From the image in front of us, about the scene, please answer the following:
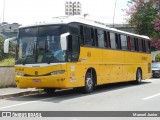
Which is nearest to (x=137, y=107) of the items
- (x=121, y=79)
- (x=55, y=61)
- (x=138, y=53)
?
(x=55, y=61)

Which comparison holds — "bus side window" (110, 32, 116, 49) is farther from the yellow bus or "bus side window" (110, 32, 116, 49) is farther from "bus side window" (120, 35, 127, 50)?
"bus side window" (120, 35, 127, 50)

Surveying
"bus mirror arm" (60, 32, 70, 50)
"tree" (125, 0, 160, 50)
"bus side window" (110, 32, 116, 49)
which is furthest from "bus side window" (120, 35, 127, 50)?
"tree" (125, 0, 160, 50)

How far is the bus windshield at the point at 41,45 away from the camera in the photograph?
1507 cm

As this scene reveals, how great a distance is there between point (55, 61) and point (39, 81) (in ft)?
3.38

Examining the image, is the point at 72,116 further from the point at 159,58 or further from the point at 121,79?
the point at 159,58

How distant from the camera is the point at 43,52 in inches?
602

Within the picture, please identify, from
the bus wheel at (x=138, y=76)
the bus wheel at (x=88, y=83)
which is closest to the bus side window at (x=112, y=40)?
the bus wheel at (x=88, y=83)

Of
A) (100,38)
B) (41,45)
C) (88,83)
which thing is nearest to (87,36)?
(100,38)

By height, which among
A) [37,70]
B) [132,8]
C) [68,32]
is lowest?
[37,70]

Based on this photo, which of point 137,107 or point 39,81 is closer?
point 137,107

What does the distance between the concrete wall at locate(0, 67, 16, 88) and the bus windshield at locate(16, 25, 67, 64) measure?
361 cm

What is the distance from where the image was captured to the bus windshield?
15.1m

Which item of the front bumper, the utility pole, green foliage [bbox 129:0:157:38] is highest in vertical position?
the utility pole

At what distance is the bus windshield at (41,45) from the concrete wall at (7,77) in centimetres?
361
